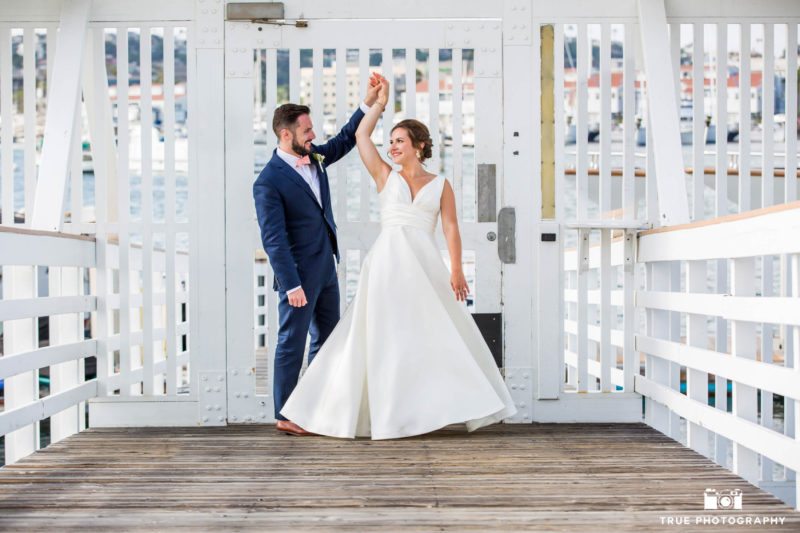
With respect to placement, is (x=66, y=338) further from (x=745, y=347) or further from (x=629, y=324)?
(x=745, y=347)

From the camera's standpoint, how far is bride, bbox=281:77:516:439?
4.29m

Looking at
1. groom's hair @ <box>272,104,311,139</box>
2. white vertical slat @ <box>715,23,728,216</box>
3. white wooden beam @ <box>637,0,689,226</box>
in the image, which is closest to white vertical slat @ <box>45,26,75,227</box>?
groom's hair @ <box>272,104,311,139</box>

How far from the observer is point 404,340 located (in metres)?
4.39

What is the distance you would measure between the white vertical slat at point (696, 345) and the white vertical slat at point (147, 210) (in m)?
2.70

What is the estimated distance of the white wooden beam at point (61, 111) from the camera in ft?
15.4

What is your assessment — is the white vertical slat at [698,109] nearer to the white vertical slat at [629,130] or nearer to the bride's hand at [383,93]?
the white vertical slat at [629,130]

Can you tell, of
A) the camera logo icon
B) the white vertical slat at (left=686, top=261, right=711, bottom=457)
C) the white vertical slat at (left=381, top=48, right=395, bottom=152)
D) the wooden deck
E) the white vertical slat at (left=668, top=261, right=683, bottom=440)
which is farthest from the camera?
the white vertical slat at (left=381, top=48, right=395, bottom=152)

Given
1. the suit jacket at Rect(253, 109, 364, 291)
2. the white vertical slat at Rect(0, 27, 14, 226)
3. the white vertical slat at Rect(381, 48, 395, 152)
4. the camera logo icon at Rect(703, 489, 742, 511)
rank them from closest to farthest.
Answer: the camera logo icon at Rect(703, 489, 742, 511) < the suit jacket at Rect(253, 109, 364, 291) < the white vertical slat at Rect(381, 48, 395, 152) < the white vertical slat at Rect(0, 27, 14, 226)

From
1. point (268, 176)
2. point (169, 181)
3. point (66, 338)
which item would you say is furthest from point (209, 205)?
point (66, 338)

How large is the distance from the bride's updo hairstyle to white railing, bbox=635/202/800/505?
122cm

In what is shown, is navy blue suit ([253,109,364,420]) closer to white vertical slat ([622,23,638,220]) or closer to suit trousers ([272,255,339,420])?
suit trousers ([272,255,339,420])

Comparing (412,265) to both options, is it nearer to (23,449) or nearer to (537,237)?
(537,237)

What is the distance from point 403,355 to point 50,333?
5.79ft

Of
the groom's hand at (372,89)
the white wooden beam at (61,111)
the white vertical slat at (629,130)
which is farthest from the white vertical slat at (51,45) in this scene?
the white vertical slat at (629,130)
